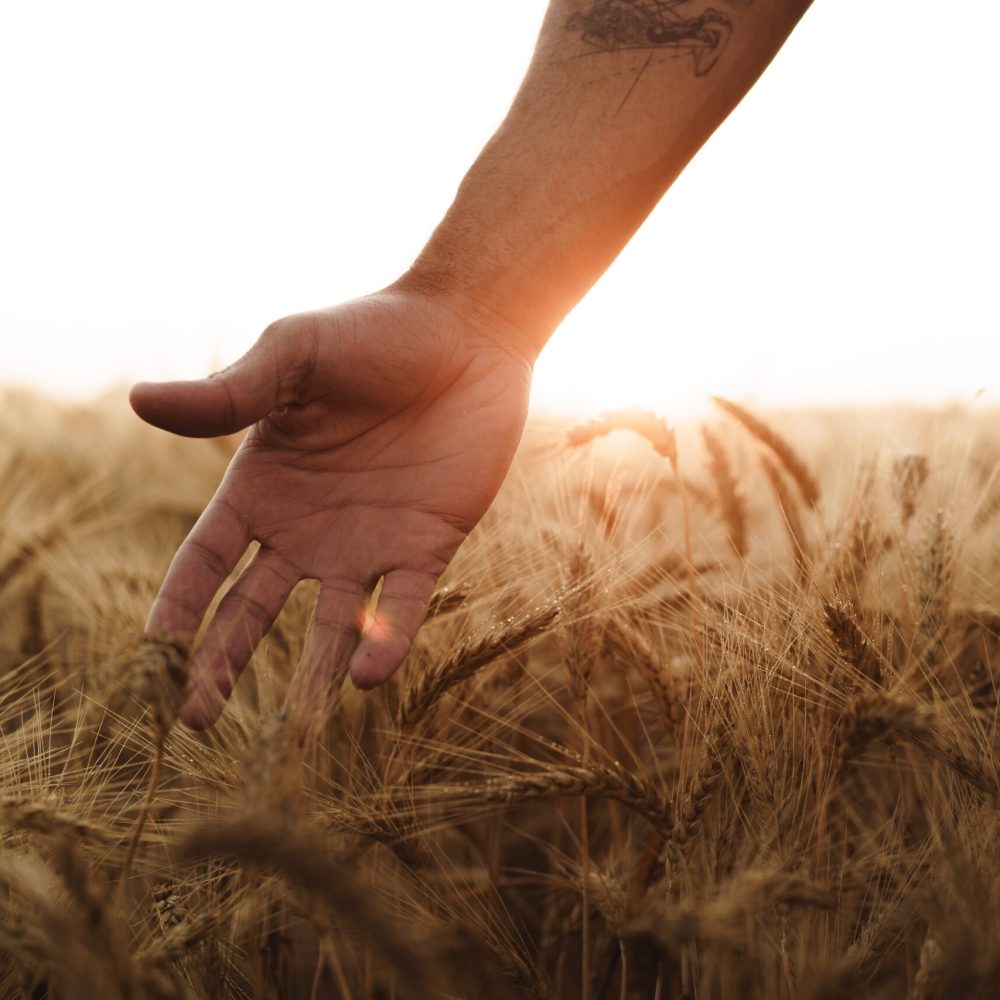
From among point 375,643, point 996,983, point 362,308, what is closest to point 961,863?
point 996,983

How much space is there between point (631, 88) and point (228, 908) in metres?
1.61

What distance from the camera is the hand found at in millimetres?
1133

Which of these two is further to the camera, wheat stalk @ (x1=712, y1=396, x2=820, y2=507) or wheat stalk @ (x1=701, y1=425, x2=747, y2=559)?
wheat stalk @ (x1=712, y1=396, x2=820, y2=507)

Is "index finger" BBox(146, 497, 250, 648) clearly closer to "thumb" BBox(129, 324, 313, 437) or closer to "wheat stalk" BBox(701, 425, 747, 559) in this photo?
"thumb" BBox(129, 324, 313, 437)

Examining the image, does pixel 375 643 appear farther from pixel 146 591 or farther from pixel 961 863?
pixel 146 591

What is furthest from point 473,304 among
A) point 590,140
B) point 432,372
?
point 590,140

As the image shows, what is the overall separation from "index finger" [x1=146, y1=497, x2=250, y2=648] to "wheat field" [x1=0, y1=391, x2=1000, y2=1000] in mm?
74

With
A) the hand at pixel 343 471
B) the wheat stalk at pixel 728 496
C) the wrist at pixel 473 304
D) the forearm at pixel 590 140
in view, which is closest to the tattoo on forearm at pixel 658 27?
the forearm at pixel 590 140

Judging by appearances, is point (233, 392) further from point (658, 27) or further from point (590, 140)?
point (658, 27)

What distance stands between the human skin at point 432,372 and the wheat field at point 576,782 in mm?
118

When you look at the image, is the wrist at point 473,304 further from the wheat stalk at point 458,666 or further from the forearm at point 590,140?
the wheat stalk at point 458,666

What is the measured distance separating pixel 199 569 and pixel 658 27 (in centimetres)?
142

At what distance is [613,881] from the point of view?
1150 mm

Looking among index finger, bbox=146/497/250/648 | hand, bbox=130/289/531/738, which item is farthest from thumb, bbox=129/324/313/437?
index finger, bbox=146/497/250/648
